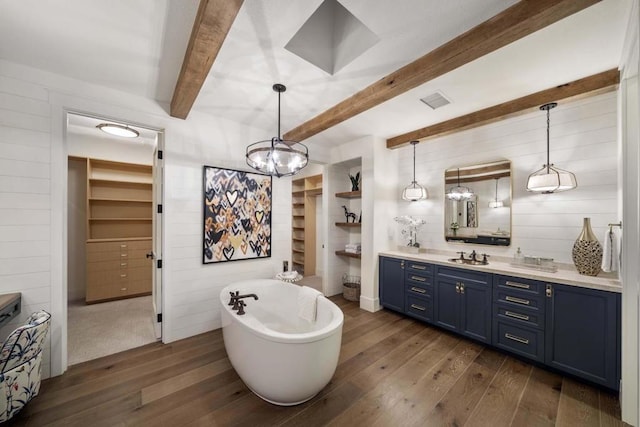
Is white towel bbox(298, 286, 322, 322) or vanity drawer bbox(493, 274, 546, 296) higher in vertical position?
vanity drawer bbox(493, 274, 546, 296)

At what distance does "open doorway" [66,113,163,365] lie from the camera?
3.74 m

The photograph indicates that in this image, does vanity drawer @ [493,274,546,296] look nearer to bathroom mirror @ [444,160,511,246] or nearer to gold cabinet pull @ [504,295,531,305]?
gold cabinet pull @ [504,295,531,305]

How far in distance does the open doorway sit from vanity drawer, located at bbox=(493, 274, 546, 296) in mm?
4413

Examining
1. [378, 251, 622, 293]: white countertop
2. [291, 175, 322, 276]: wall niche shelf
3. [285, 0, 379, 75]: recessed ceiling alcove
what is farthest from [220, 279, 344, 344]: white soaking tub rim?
[291, 175, 322, 276]: wall niche shelf

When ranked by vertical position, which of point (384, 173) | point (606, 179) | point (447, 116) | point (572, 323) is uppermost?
point (447, 116)

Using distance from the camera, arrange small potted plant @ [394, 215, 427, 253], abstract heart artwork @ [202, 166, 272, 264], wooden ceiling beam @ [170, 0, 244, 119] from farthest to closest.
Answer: small potted plant @ [394, 215, 427, 253], abstract heart artwork @ [202, 166, 272, 264], wooden ceiling beam @ [170, 0, 244, 119]

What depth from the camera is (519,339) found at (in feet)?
8.04

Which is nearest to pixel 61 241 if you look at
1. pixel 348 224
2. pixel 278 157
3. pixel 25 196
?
pixel 25 196

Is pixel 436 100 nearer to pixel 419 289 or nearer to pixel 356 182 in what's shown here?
pixel 356 182

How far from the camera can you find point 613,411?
71.6 inches

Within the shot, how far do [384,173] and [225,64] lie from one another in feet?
8.77

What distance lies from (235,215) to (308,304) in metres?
1.56

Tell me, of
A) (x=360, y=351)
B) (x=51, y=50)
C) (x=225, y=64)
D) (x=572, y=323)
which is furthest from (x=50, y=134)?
(x=572, y=323)

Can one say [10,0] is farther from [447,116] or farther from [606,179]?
[606,179]
